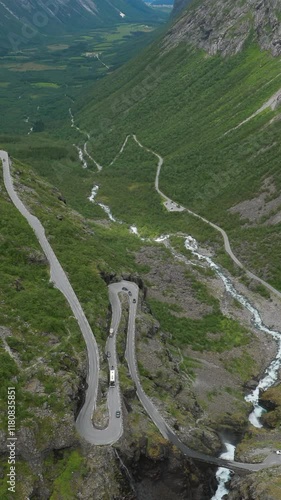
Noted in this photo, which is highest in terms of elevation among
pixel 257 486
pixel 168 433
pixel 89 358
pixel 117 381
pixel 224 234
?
pixel 224 234

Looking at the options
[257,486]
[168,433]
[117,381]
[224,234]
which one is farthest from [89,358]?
[224,234]

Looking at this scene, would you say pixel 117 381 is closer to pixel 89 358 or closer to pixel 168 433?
pixel 89 358

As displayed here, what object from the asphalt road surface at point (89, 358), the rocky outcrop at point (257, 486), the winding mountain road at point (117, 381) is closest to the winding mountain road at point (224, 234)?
the winding mountain road at point (117, 381)

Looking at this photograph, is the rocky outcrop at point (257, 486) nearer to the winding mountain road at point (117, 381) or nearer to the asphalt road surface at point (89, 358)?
the winding mountain road at point (117, 381)

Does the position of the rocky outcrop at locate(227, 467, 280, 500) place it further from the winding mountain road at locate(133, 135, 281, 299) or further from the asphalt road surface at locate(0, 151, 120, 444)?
the winding mountain road at locate(133, 135, 281, 299)

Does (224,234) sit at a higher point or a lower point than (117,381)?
higher

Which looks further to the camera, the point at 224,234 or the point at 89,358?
the point at 224,234

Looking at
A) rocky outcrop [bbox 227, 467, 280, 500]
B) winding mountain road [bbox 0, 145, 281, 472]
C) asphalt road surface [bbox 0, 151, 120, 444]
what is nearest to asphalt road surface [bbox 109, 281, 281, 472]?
winding mountain road [bbox 0, 145, 281, 472]

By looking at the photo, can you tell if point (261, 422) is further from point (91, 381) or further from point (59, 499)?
point (59, 499)

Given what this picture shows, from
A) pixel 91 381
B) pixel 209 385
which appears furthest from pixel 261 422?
pixel 91 381

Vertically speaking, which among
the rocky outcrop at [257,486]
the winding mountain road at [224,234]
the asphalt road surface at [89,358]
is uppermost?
the winding mountain road at [224,234]

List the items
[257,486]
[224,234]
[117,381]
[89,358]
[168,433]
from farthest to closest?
[224,234] → [89,358] → [117,381] → [168,433] → [257,486]

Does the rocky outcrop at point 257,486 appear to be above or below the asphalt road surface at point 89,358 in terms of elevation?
above
